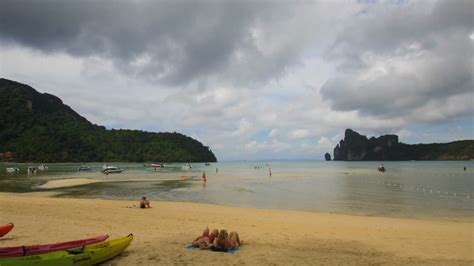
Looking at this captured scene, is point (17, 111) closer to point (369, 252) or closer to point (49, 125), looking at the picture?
point (49, 125)

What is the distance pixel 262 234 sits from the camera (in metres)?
14.6

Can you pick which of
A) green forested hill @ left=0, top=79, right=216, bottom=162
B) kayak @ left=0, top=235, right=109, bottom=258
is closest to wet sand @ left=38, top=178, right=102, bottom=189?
kayak @ left=0, top=235, right=109, bottom=258

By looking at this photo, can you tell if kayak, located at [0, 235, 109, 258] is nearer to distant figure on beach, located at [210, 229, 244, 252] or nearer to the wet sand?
distant figure on beach, located at [210, 229, 244, 252]

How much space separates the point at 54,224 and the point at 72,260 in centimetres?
841

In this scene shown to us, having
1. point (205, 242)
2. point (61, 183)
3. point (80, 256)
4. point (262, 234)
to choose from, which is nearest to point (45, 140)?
point (61, 183)

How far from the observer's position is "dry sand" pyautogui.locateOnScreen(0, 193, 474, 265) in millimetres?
10836

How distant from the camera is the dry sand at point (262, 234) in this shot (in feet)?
35.6

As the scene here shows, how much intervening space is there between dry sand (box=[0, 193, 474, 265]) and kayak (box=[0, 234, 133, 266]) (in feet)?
1.13

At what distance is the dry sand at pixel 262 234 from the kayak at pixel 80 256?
343mm

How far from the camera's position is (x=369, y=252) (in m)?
Answer: 12.0

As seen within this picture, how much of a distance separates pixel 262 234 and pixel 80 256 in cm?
796

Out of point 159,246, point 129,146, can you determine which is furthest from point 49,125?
point 159,246

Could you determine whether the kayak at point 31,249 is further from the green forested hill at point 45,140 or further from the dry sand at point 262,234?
the green forested hill at point 45,140

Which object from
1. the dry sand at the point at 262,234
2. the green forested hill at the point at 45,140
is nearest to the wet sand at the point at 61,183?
the dry sand at the point at 262,234
